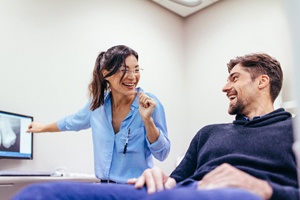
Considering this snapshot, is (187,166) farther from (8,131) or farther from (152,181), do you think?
(8,131)

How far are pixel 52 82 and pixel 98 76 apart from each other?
39.2 inches

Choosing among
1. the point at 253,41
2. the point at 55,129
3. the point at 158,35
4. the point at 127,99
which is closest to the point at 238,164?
the point at 127,99

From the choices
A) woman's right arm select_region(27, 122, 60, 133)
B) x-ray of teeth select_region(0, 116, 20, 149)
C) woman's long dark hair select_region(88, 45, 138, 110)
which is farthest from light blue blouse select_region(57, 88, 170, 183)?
A: x-ray of teeth select_region(0, 116, 20, 149)

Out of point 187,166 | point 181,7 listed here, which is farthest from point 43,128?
point 181,7

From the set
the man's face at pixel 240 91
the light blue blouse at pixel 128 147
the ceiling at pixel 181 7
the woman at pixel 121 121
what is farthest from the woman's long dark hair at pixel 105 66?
the ceiling at pixel 181 7

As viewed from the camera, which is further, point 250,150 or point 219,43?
point 219,43

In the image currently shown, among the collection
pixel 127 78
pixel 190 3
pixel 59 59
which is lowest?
pixel 127 78

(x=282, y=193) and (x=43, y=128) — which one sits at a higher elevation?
(x=43, y=128)

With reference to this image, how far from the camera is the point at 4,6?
2.53 meters

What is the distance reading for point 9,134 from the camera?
7.13ft

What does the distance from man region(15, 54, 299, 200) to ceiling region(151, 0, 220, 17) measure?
2341mm

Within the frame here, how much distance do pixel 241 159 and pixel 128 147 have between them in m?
0.66

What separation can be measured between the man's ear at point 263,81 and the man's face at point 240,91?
29 mm

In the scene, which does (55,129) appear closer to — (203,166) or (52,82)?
(52,82)
